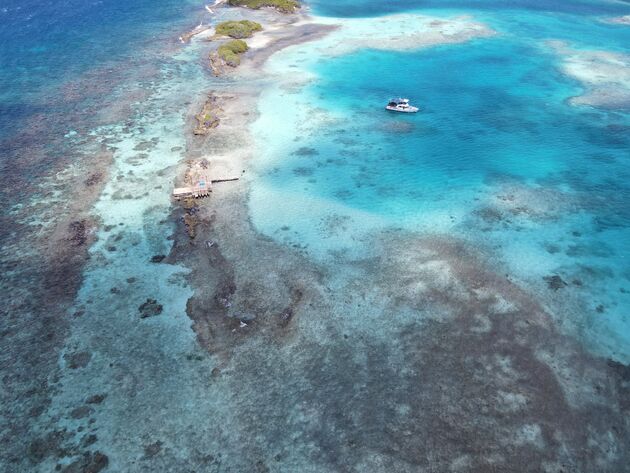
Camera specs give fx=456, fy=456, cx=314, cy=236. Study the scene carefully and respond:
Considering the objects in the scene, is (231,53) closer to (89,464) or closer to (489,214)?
(489,214)

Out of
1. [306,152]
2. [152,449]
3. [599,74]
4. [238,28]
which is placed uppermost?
[238,28]

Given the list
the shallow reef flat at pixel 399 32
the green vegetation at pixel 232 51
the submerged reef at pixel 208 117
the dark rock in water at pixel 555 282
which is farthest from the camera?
the shallow reef flat at pixel 399 32

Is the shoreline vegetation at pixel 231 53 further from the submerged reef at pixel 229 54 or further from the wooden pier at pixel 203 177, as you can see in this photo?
the wooden pier at pixel 203 177

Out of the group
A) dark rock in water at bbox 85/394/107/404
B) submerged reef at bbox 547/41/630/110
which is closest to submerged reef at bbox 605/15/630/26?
submerged reef at bbox 547/41/630/110

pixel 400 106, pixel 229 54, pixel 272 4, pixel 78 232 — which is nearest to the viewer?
pixel 78 232

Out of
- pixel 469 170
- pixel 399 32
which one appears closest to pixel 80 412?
pixel 469 170

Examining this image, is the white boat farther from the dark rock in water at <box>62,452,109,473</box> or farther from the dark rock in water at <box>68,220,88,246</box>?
the dark rock in water at <box>62,452,109,473</box>

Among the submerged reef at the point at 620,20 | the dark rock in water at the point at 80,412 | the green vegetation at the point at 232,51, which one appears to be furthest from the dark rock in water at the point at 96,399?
the submerged reef at the point at 620,20
